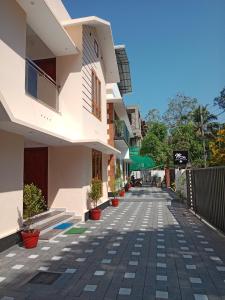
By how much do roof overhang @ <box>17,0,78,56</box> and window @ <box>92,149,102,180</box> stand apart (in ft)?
16.5

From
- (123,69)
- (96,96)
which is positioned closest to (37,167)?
(96,96)

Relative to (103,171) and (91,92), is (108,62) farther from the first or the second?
(103,171)

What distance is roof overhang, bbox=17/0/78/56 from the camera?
336 inches

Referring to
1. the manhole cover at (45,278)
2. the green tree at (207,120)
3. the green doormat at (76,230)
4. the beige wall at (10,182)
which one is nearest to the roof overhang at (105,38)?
the beige wall at (10,182)

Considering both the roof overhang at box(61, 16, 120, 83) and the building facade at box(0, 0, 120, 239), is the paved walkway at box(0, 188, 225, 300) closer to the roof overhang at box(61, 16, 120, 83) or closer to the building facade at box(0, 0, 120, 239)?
the building facade at box(0, 0, 120, 239)

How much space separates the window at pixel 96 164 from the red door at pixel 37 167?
9.70 ft

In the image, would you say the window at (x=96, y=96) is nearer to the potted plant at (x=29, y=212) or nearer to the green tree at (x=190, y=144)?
the potted plant at (x=29, y=212)

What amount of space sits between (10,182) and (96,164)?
24.4ft

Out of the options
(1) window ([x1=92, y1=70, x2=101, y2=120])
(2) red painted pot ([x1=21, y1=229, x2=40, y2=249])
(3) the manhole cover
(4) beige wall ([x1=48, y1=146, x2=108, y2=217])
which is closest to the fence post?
(1) window ([x1=92, y1=70, x2=101, y2=120])

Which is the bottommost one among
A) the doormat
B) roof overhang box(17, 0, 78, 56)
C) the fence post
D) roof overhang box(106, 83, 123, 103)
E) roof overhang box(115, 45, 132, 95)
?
the doormat

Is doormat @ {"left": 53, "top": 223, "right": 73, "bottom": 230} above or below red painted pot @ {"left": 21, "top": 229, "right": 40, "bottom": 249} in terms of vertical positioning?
below

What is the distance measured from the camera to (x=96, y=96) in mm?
15086

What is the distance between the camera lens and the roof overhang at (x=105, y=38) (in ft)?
39.7

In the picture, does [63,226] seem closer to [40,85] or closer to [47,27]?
[40,85]
